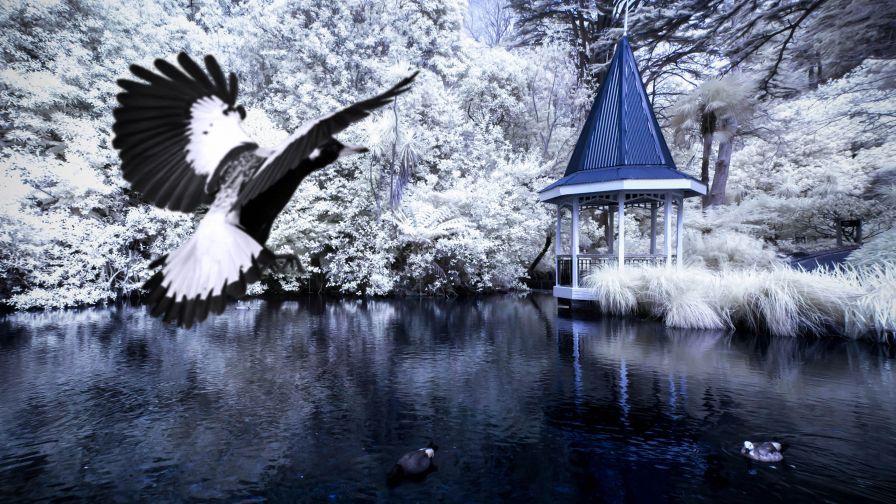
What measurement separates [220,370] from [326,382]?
4.09ft

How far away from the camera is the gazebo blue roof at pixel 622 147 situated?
303 inches

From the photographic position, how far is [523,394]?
395 cm

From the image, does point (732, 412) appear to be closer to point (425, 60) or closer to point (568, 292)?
point (568, 292)

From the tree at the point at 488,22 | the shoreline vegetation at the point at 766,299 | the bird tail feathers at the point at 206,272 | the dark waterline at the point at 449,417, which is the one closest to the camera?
the bird tail feathers at the point at 206,272

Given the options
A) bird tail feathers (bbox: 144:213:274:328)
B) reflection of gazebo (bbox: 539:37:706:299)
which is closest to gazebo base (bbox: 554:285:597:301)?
reflection of gazebo (bbox: 539:37:706:299)

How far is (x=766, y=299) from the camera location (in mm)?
6180

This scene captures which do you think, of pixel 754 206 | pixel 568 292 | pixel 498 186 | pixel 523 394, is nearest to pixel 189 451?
pixel 523 394

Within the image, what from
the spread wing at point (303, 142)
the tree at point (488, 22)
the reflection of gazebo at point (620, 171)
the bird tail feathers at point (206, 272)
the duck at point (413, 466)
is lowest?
the duck at point (413, 466)

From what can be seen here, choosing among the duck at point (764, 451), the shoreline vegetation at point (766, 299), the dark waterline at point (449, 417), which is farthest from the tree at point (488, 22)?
the duck at point (764, 451)

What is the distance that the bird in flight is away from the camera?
853 mm

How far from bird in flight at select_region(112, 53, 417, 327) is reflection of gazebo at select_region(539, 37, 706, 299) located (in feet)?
23.9

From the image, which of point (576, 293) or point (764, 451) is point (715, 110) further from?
point (764, 451)

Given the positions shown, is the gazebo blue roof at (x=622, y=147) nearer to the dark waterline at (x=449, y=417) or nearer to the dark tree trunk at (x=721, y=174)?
the dark waterline at (x=449, y=417)

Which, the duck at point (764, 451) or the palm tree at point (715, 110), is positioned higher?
the palm tree at point (715, 110)
